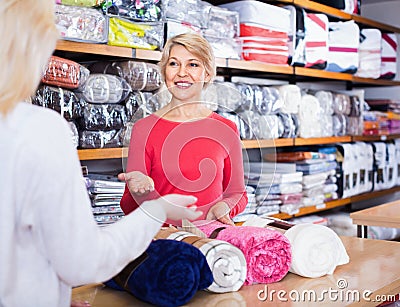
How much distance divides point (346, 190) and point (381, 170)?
539mm

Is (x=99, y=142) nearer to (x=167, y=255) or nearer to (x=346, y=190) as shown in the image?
(x=167, y=255)

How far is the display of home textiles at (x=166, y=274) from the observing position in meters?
1.19

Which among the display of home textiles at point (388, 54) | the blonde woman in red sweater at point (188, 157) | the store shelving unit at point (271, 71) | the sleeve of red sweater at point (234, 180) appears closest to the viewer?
the blonde woman in red sweater at point (188, 157)

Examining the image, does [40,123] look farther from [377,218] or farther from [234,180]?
[377,218]

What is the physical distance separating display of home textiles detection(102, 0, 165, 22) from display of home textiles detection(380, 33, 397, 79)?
2397 mm

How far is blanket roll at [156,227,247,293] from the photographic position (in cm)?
131

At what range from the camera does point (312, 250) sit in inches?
58.0

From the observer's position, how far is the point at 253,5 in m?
3.16

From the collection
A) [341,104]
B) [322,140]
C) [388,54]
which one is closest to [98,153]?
[322,140]

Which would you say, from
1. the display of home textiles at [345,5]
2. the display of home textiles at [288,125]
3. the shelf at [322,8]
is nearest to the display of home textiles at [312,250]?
the display of home textiles at [288,125]

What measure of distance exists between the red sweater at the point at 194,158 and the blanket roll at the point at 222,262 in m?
0.10

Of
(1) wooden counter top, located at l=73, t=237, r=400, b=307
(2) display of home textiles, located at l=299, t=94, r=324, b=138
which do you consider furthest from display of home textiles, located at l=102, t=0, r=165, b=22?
(1) wooden counter top, located at l=73, t=237, r=400, b=307

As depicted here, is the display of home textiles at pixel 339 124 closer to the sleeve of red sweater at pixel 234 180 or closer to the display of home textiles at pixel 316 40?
the display of home textiles at pixel 316 40

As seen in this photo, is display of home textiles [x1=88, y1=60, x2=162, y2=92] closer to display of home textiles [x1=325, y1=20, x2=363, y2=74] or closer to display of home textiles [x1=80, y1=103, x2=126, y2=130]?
display of home textiles [x1=80, y1=103, x2=126, y2=130]
